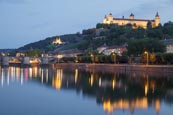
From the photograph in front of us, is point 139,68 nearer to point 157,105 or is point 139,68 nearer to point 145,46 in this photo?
point 145,46

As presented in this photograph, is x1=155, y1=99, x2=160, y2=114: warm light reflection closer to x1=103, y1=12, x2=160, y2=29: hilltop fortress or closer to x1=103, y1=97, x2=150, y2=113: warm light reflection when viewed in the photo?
x1=103, y1=97, x2=150, y2=113: warm light reflection

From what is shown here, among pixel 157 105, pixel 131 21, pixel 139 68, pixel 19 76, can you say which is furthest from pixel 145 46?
pixel 131 21

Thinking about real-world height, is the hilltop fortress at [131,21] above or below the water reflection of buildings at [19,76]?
above

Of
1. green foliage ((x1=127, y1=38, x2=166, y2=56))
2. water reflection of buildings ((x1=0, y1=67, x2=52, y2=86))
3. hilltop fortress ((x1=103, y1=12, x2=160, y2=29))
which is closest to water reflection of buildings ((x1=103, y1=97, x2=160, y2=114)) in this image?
water reflection of buildings ((x1=0, y1=67, x2=52, y2=86))

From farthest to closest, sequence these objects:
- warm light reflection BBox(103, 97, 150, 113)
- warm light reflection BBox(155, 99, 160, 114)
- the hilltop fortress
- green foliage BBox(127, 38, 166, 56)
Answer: the hilltop fortress < green foliage BBox(127, 38, 166, 56) < warm light reflection BBox(103, 97, 150, 113) < warm light reflection BBox(155, 99, 160, 114)

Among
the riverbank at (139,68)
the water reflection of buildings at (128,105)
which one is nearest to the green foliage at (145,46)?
the riverbank at (139,68)

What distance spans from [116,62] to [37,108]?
168 ft

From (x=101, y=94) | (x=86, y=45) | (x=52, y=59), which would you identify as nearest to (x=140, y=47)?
(x=101, y=94)

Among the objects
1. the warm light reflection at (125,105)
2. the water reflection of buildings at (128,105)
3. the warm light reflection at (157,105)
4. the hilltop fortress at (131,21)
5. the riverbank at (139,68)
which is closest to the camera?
the warm light reflection at (157,105)

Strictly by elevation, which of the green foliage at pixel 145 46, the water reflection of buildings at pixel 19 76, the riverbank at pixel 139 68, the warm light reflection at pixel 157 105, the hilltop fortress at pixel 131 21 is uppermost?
the hilltop fortress at pixel 131 21

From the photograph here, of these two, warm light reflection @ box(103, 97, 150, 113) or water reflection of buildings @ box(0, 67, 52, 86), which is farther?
water reflection of buildings @ box(0, 67, 52, 86)

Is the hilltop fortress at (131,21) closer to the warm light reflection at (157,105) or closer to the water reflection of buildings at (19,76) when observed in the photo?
the water reflection of buildings at (19,76)

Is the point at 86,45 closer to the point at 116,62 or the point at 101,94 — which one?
the point at 116,62

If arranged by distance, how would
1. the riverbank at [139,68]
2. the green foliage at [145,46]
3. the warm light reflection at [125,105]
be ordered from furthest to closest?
the green foliage at [145,46] < the riverbank at [139,68] < the warm light reflection at [125,105]
